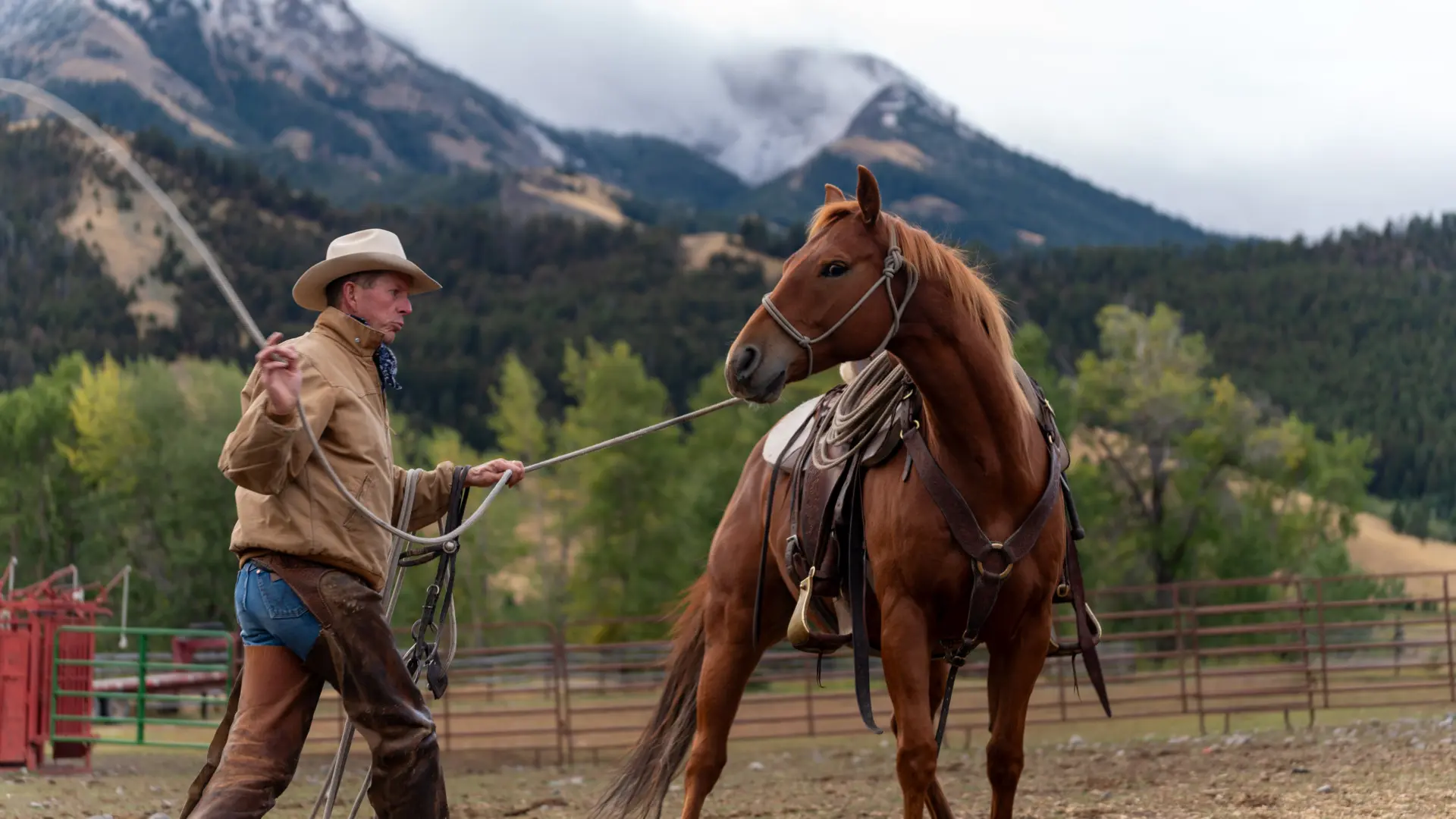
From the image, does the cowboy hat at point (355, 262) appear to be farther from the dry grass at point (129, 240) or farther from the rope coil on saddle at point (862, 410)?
the dry grass at point (129, 240)

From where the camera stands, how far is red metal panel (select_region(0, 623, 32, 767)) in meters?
11.5

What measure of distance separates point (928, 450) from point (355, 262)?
6.57 feet

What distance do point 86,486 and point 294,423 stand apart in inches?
1650

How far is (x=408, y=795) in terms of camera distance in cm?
376

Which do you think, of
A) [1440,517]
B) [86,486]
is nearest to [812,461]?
[86,486]

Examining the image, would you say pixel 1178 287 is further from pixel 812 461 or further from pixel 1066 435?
pixel 812 461

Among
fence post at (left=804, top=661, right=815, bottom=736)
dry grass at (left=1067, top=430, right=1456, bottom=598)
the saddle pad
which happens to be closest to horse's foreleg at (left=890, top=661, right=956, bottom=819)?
the saddle pad

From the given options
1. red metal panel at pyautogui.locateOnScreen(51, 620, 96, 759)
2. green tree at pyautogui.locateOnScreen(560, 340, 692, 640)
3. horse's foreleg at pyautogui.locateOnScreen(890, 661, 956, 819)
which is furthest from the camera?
green tree at pyautogui.locateOnScreen(560, 340, 692, 640)

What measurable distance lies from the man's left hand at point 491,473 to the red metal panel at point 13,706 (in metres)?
8.89

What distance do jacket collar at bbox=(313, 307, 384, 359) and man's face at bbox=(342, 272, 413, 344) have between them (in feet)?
0.10

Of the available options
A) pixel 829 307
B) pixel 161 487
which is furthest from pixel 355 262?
pixel 161 487

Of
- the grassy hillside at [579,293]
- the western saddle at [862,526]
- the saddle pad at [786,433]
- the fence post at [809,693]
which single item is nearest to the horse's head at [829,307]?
the western saddle at [862,526]

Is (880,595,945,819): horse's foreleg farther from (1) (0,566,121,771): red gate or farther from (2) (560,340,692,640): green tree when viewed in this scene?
(2) (560,340,692,640): green tree

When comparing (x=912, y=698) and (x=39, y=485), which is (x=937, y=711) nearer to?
(x=912, y=698)
